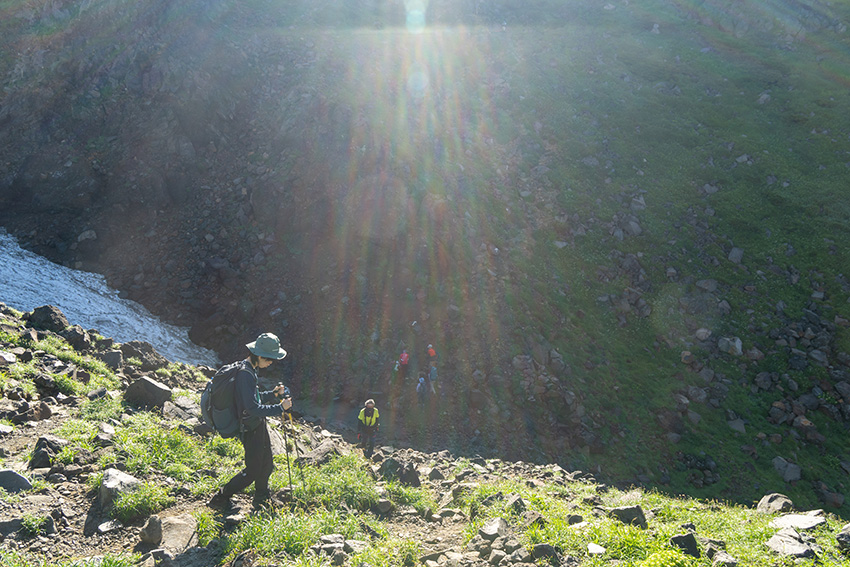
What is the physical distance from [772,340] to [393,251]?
53.2 ft

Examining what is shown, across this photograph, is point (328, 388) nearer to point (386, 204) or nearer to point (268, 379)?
point (268, 379)

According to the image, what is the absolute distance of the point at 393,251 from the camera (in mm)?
21250


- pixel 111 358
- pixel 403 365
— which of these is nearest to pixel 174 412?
pixel 111 358

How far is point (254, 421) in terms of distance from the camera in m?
5.99

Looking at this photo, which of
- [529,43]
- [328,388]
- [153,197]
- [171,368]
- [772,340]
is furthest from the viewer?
[529,43]

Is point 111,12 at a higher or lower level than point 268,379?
higher

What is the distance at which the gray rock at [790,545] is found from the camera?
215 inches

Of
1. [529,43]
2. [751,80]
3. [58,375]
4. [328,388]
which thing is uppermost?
[529,43]

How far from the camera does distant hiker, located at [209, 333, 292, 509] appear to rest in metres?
5.86

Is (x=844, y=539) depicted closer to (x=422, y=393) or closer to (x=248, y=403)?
(x=248, y=403)

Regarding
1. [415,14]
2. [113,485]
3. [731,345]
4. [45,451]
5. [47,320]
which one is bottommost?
[731,345]

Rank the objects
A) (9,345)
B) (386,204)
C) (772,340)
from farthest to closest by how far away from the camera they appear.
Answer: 1. (386,204)
2. (772,340)
3. (9,345)

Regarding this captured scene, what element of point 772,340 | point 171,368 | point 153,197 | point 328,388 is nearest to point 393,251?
point 328,388

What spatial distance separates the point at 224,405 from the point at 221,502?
4.78ft
